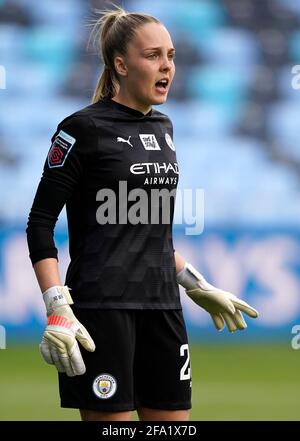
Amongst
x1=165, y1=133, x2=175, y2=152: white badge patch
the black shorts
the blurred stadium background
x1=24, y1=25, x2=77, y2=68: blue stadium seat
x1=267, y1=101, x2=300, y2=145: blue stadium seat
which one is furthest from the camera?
x1=267, y1=101, x2=300, y2=145: blue stadium seat

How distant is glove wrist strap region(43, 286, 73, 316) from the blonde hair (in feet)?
2.35

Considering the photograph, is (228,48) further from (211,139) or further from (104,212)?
(104,212)

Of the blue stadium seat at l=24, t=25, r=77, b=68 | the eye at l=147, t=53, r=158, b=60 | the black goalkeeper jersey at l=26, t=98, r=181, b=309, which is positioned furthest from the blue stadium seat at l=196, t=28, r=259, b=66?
the black goalkeeper jersey at l=26, t=98, r=181, b=309

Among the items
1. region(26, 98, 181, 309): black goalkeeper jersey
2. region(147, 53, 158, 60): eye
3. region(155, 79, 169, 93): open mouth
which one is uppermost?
region(147, 53, 158, 60): eye

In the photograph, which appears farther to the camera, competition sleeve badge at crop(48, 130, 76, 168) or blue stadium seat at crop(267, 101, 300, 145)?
blue stadium seat at crop(267, 101, 300, 145)

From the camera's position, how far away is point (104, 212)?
3.63m

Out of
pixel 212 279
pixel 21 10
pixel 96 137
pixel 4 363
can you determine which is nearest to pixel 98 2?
pixel 21 10

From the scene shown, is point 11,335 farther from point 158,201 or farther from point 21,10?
point 158,201

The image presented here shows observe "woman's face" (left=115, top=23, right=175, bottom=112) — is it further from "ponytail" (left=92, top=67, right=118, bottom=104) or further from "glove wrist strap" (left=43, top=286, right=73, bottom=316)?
"glove wrist strap" (left=43, top=286, right=73, bottom=316)

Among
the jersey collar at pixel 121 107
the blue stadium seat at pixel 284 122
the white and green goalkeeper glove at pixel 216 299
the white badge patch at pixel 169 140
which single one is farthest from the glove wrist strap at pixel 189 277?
the blue stadium seat at pixel 284 122

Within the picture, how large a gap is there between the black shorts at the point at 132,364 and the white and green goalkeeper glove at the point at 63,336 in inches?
2.8

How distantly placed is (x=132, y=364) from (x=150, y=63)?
3.29 feet

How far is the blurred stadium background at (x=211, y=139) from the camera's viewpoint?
9.81 meters

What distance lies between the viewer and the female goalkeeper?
3.60 metres
